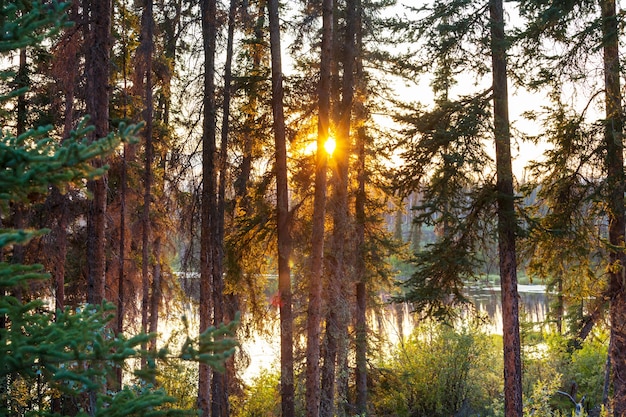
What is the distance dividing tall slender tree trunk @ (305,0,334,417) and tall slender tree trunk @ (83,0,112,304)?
166 inches

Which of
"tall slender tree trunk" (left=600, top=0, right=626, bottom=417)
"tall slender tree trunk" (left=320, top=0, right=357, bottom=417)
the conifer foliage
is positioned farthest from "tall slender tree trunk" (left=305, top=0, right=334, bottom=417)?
the conifer foliage

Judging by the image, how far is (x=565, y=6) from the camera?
10906 mm

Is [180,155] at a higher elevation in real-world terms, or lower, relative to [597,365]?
higher

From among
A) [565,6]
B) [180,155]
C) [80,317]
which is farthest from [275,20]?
[80,317]

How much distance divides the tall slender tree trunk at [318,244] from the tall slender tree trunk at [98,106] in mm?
4228

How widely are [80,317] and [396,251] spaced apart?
13.3 meters

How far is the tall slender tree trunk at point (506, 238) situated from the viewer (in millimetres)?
11547

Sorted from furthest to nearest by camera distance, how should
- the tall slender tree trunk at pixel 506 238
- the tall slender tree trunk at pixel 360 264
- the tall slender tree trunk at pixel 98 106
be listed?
the tall slender tree trunk at pixel 360 264 → the tall slender tree trunk at pixel 506 238 → the tall slender tree trunk at pixel 98 106

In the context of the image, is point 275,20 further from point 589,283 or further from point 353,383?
point 353,383

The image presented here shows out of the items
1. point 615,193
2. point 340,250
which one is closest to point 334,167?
point 340,250

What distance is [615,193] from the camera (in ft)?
36.1

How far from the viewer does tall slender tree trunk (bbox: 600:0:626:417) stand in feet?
35.5

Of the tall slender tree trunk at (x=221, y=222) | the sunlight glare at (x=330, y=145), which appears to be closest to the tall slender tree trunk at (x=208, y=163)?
the tall slender tree trunk at (x=221, y=222)

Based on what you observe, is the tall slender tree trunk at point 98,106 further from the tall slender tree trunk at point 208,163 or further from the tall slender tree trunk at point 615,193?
the tall slender tree trunk at point 615,193
